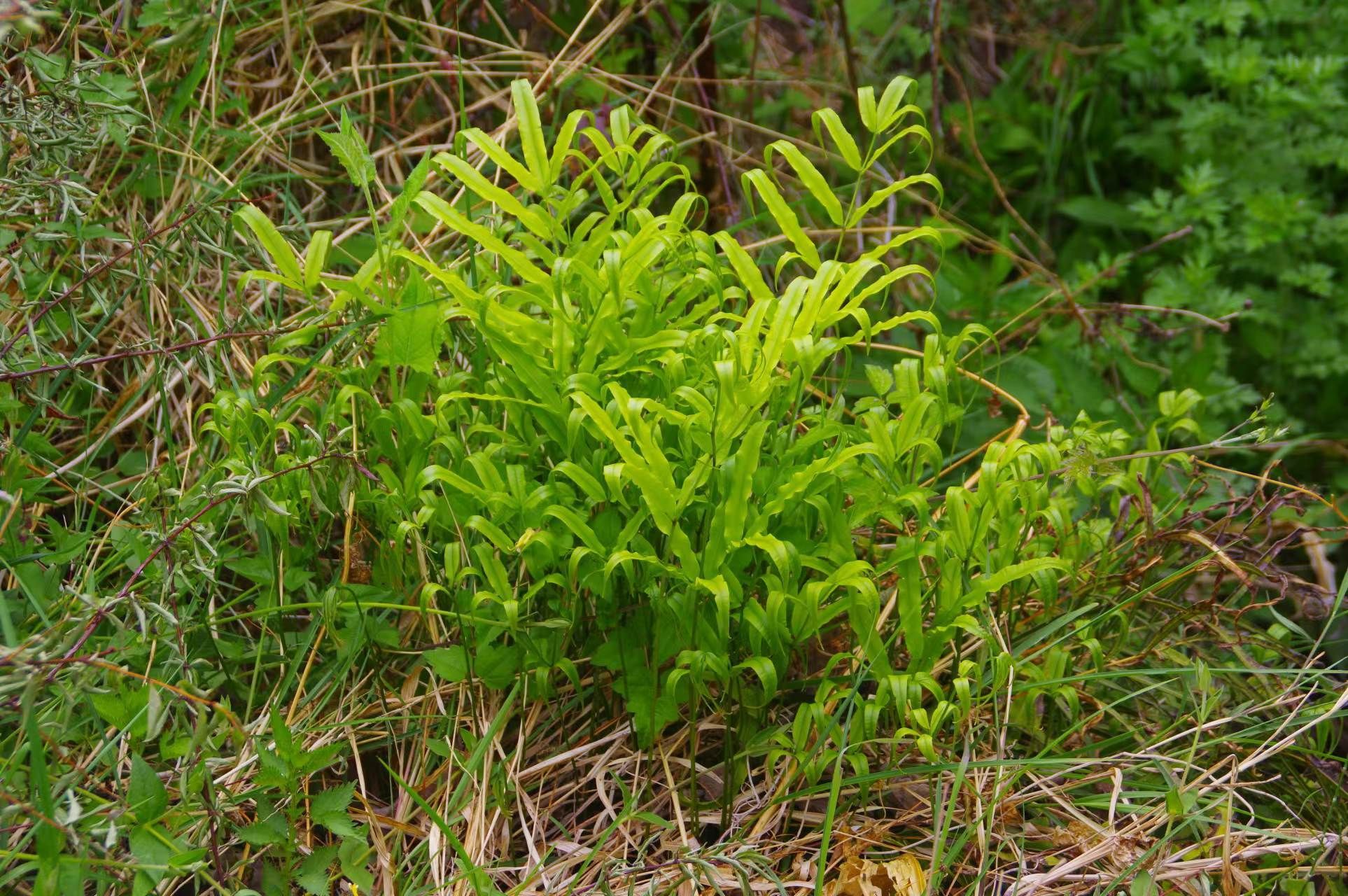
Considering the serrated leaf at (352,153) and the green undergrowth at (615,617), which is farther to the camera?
the serrated leaf at (352,153)

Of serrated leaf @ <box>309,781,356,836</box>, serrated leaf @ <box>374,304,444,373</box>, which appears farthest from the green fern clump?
serrated leaf @ <box>309,781,356,836</box>

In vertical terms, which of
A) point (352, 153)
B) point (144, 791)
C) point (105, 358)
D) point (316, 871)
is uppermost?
point (352, 153)

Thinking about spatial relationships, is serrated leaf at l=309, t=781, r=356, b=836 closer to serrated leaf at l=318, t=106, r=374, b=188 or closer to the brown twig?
the brown twig

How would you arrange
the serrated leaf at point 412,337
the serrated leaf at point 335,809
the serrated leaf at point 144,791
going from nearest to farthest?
the serrated leaf at point 144,791 < the serrated leaf at point 335,809 < the serrated leaf at point 412,337

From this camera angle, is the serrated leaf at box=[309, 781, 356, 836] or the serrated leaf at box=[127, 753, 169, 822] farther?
the serrated leaf at box=[309, 781, 356, 836]

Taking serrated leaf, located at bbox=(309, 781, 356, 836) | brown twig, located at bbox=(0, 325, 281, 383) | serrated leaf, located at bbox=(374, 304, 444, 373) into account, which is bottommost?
serrated leaf, located at bbox=(309, 781, 356, 836)

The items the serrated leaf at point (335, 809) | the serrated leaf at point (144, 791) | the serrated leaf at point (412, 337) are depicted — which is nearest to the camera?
the serrated leaf at point (144, 791)

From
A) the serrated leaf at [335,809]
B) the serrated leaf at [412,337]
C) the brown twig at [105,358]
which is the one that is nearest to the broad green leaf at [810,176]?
the serrated leaf at [412,337]

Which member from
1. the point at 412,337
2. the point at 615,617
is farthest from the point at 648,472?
the point at 412,337

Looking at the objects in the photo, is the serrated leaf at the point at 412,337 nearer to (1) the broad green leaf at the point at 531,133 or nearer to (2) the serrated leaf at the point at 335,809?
(1) the broad green leaf at the point at 531,133

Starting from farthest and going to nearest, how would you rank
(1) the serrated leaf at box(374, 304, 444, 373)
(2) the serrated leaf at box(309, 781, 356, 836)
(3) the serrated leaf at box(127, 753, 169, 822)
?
(1) the serrated leaf at box(374, 304, 444, 373) < (2) the serrated leaf at box(309, 781, 356, 836) < (3) the serrated leaf at box(127, 753, 169, 822)

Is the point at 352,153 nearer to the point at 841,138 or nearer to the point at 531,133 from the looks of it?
the point at 531,133

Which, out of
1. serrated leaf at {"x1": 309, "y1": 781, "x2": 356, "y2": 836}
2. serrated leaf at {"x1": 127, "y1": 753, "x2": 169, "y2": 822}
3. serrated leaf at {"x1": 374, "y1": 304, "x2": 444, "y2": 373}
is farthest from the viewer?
serrated leaf at {"x1": 374, "y1": 304, "x2": 444, "y2": 373}

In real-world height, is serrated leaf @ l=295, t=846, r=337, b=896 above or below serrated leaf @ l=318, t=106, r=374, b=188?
below
